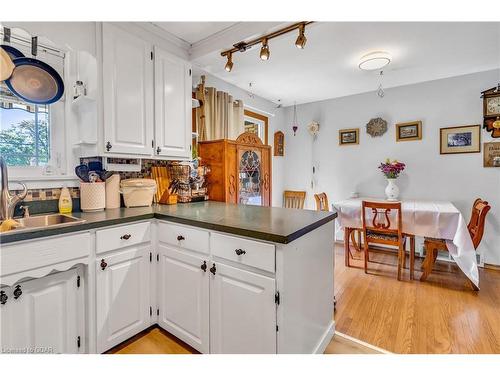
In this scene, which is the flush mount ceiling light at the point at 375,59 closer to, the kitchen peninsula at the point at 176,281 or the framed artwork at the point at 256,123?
the framed artwork at the point at 256,123

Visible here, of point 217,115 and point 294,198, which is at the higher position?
point 217,115

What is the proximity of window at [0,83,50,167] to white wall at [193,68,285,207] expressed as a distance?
61.7 inches

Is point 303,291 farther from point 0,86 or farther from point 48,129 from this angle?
point 0,86

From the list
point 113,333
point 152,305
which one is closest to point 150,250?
point 152,305

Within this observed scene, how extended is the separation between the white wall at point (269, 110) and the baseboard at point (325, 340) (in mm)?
2782

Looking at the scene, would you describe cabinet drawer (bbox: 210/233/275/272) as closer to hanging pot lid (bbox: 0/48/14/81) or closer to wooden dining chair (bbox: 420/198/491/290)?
hanging pot lid (bbox: 0/48/14/81)

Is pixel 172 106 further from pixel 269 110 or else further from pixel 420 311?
pixel 420 311

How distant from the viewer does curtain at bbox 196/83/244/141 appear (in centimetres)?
288

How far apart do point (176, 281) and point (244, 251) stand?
2.19 feet

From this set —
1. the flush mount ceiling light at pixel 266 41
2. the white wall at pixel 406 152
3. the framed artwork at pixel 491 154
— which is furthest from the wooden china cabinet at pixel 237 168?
the framed artwork at pixel 491 154

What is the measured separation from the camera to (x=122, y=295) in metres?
1.62

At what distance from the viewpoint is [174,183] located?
235 centimetres

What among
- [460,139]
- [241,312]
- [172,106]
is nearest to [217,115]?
[172,106]

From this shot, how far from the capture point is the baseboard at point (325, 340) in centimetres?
159
